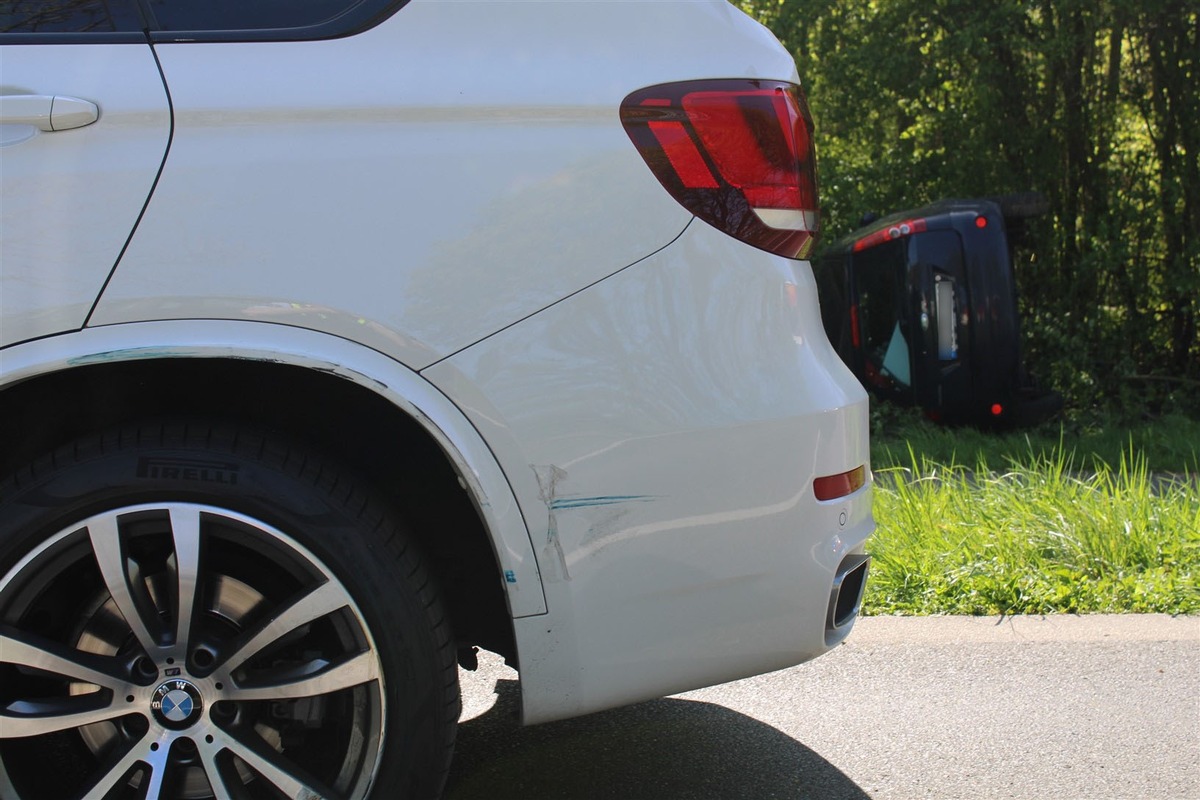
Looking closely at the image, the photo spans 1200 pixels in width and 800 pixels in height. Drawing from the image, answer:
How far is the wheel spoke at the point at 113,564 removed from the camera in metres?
1.99

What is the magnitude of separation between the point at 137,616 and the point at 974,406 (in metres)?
7.88

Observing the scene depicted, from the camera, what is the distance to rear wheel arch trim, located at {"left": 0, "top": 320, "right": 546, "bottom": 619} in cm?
194

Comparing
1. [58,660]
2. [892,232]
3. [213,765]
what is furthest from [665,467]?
[892,232]

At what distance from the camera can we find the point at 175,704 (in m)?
2.04

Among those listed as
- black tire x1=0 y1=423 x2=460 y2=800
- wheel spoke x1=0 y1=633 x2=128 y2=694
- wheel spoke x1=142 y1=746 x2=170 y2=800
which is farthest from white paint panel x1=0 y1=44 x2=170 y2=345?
wheel spoke x1=142 y1=746 x2=170 y2=800

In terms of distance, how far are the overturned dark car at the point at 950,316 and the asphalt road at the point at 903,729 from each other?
5.36 metres

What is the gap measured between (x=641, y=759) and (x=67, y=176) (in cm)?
187

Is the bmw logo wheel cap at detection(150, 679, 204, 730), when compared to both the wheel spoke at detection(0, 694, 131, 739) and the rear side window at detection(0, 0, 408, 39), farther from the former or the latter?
the rear side window at detection(0, 0, 408, 39)

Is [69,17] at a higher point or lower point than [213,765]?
higher

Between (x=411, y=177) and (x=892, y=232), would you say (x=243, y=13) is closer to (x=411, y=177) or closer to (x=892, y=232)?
(x=411, y=177)

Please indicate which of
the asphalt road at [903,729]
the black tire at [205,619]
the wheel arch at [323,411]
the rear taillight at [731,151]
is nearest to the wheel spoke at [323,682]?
the black tire at [205,619]

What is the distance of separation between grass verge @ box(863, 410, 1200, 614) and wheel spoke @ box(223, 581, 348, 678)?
2438 mm

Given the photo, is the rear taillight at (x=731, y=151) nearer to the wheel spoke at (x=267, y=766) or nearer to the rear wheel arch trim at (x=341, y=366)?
the rear wheel arch trim at (x=341, y=366)

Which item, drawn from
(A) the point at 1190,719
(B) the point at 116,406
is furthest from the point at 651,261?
(A) the point at 1190,719
